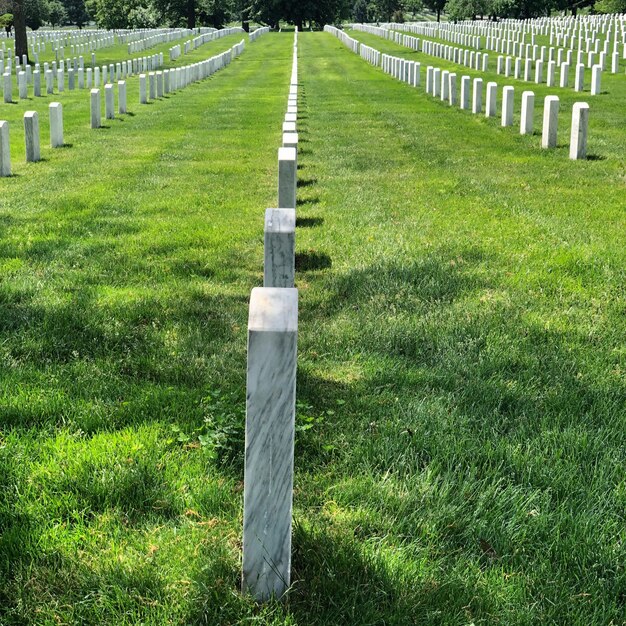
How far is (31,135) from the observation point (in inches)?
594

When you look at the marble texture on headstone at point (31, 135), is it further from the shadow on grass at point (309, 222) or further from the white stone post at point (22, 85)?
the white stone post at point (22, 85)

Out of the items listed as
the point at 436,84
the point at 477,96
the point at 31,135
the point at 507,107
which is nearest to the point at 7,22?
the point at 436,84

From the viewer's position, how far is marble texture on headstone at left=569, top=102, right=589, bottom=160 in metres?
13.1

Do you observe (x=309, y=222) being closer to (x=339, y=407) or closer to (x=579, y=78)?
(x=339, y=407)

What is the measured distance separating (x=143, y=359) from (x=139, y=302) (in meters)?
1.33

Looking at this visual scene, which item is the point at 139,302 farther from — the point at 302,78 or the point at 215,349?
the point at 302,78

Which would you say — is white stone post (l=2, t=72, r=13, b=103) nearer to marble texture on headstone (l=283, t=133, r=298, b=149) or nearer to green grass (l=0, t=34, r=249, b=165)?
green grass (l=0, t=34, r=249, b=165)

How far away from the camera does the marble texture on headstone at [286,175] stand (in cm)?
792

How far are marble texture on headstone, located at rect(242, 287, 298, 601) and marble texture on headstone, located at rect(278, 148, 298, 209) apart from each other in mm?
5027

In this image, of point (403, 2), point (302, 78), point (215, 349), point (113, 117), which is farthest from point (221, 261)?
point (403, 2)

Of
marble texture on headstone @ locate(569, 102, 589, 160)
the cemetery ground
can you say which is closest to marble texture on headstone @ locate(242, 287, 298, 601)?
the cemetery ground

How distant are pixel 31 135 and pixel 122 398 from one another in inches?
448

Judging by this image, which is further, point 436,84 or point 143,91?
point 143,91

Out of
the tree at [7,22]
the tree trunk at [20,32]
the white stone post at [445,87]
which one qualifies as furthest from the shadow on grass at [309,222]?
the tree at [7,22]
